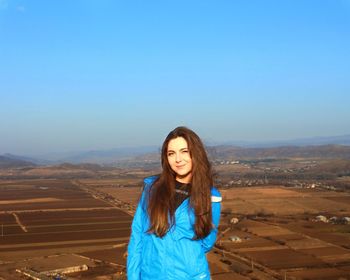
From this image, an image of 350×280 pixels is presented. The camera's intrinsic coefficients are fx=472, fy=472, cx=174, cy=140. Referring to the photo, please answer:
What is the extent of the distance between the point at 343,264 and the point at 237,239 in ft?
29.3

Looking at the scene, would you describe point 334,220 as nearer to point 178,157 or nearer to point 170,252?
point 178,157

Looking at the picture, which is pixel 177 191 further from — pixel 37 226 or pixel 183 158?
pixel 37 226

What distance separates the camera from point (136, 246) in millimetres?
3045

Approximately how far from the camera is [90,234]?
38312mm

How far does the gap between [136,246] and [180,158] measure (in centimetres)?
65

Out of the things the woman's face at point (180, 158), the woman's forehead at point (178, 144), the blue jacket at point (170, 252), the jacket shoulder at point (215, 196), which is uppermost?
the woman's forehead at point (178, 144)

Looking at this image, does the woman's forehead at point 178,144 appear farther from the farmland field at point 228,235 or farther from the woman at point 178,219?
the farmland field at point 228,235

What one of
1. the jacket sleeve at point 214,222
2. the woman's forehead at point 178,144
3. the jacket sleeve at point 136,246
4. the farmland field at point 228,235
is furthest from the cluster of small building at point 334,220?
the jacket sleeve at point 136,246

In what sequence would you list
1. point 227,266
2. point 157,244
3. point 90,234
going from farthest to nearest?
point 90,234
point 227,266
point 157,244

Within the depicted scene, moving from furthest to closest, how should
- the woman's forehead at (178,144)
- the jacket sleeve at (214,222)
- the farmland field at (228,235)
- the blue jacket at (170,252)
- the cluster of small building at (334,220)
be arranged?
the cluster of small building at (334,220) → the farmland field at (228,235) → the woman's forehead at (178,144) → the jacket sleeve at (214,222) → the blue jacket at (170,252)

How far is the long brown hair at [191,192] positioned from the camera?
2.97m

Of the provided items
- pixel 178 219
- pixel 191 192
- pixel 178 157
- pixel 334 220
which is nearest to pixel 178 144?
pixel 178 157

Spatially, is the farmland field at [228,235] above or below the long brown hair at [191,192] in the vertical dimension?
below

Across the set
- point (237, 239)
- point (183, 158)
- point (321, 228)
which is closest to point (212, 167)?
point (183, 158)
